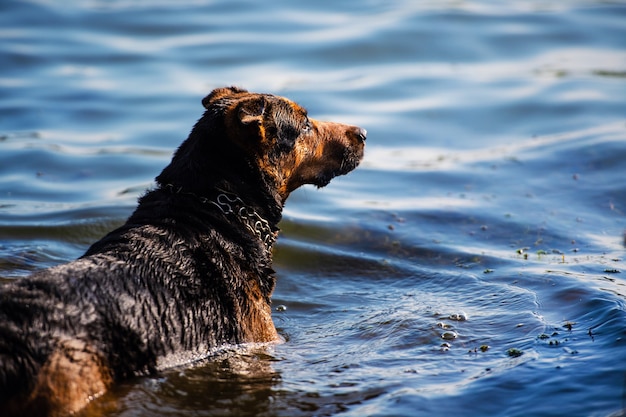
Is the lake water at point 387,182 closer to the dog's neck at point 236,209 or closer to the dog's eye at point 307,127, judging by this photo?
the dog's neck at point 236,209

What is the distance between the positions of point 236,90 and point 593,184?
249 inches

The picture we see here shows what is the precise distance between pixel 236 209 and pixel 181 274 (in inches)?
36.5

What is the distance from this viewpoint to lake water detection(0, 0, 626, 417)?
7.11 meters

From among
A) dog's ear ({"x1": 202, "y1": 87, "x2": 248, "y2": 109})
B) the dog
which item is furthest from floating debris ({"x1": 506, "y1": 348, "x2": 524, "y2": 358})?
dog's ear ({"x1": 202, "y1": 87, "x2": 248, "y2": 109})

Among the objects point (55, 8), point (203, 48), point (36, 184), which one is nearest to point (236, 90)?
point (36, 184)

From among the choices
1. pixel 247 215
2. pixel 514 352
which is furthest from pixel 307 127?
pixel 514 352

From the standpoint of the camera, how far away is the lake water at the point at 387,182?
7109 mm

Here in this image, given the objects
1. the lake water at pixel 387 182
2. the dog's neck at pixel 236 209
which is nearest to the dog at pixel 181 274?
the dog's neck at pixel 236 209

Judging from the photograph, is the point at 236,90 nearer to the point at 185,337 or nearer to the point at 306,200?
the point at 185,337

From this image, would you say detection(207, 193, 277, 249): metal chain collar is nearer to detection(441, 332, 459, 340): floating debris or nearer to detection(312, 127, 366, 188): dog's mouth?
detection(312, 127, 366, 188): dog's mouth

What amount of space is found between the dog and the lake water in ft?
→ 0.94

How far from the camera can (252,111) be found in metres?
7.59

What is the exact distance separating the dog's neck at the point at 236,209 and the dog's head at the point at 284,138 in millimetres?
350

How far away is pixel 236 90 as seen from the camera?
27.7ft
